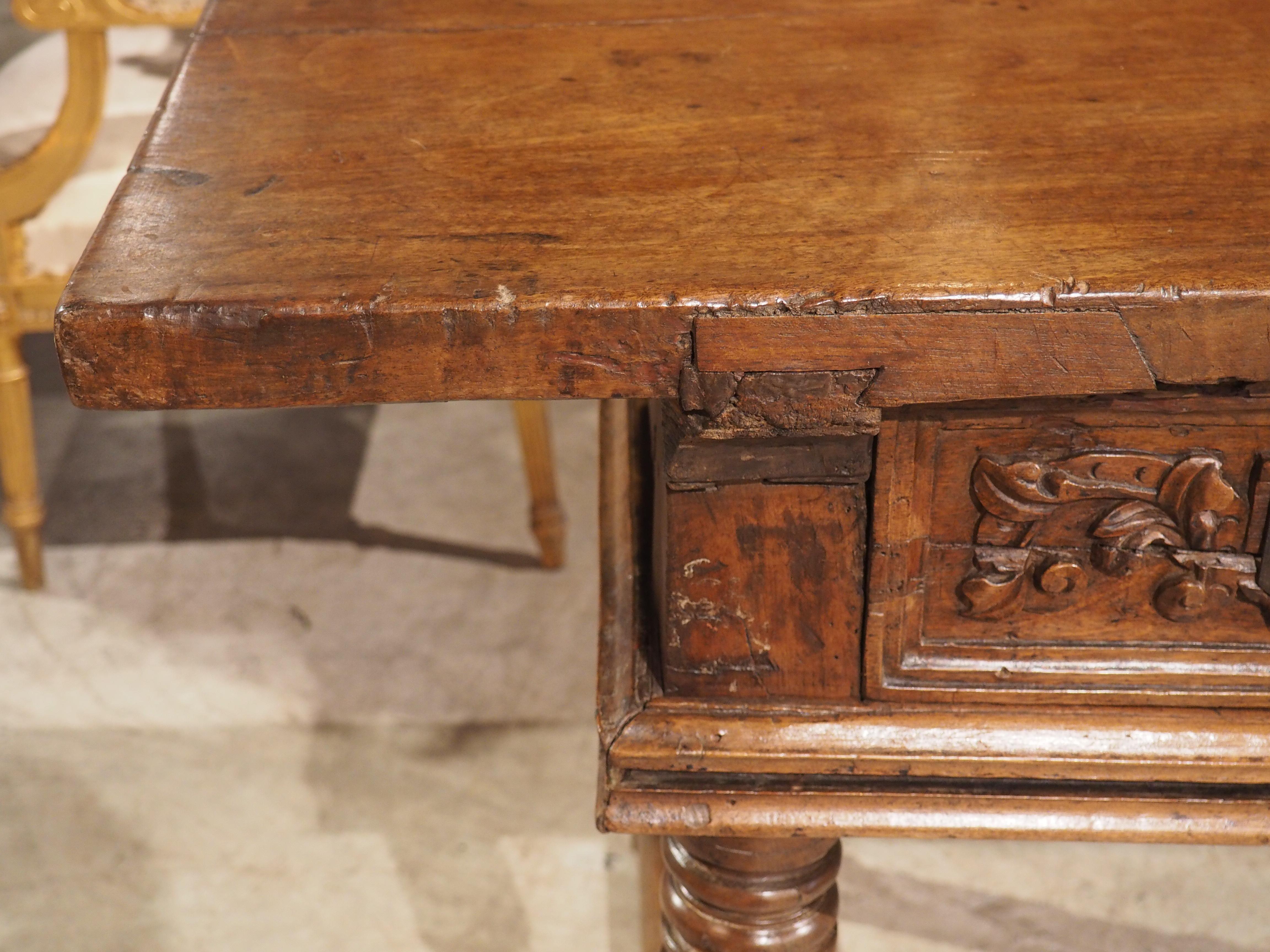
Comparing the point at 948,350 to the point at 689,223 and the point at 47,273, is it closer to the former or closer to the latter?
the point at 689,223

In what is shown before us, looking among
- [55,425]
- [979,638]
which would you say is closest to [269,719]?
[55,425]

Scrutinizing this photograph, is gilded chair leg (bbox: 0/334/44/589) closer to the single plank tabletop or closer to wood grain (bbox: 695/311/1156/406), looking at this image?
the single plank tabletop

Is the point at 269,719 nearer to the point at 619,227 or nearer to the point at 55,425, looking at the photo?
the point at 55,425

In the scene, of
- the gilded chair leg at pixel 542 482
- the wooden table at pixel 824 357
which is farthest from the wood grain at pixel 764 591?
the gilded chair leg at pixel 542 482

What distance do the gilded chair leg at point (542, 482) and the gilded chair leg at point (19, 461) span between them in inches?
23.4

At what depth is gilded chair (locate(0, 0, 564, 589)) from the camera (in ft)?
4.64

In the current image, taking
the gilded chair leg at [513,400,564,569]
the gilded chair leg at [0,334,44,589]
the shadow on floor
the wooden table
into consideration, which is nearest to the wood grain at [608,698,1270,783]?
the wooden table

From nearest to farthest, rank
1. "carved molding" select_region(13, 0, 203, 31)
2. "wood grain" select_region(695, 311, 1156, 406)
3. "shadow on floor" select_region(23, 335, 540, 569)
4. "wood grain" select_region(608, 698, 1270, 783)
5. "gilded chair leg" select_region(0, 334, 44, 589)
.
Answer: "wood grain" select_region(695, 311, 1156, 406) < "wood grain" select_region(608, 698, 1270, 783) < "carved molding" select_region(13, 0, 203, 31) < "gilded chair leg" select_region(0, 334, 44, 589) < "shadow on floor" select_region(23, 335, 540, 569)

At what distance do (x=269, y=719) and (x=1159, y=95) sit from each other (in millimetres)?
1135

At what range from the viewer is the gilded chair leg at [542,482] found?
5.30ft

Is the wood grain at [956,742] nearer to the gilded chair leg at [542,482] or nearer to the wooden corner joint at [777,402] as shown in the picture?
the wooden corner joint at [777,402]

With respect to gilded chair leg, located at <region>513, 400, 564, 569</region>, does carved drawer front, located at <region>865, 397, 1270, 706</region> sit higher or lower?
higher

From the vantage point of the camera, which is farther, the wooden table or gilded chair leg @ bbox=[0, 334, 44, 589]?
gilded chair leg @ bbox=[0, 334, 44, 589]

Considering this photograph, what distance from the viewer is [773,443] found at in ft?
2.14
